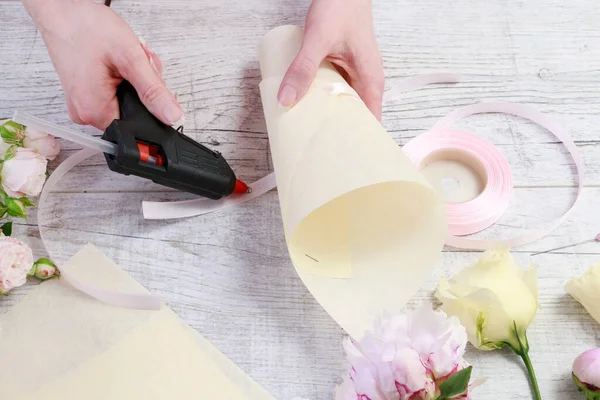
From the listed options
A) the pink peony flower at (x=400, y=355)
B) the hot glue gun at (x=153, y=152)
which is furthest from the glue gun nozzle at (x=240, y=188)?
the pink peony flower at (x=400, y=355)

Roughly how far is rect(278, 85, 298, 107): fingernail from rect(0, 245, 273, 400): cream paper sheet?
34 centimetres

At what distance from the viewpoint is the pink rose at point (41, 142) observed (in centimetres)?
97

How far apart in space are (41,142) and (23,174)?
0.08 meters

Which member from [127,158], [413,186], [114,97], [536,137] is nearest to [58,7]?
[114,97]

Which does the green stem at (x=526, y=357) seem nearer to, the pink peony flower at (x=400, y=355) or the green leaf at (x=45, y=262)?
the pink peony flower at (x=400, y=355)

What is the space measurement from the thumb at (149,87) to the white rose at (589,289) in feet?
1.95

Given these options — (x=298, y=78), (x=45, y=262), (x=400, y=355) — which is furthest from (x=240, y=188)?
(x=400, y=355)

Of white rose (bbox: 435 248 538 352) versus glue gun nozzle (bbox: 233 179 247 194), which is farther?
glue gun nozzle (bbox: 233 179 247 194)

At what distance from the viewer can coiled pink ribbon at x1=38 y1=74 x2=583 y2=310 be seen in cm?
91

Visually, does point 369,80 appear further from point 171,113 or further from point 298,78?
point 171,113

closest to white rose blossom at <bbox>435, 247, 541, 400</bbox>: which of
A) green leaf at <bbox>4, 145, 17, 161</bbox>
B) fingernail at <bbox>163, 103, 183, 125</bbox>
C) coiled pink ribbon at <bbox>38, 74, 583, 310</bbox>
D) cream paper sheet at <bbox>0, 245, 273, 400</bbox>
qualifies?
coiled pink ribbon at <bbox>38, 74, 583, 310</bbox>

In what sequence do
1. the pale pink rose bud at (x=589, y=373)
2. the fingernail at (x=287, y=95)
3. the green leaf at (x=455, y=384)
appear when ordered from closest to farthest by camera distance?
1. the green leaf at (x=455, y=384)
2. the pale pink rose bud at (x=589, y=373)
3. the fingernail at (x=287, y=95)

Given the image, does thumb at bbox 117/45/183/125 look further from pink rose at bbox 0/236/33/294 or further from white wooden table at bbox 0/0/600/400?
pink rose at bbox 0/236/33/294

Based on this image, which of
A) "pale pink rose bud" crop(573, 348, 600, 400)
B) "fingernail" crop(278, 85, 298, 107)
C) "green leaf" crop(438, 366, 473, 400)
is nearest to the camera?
"green leaf" crop(438, 366, 473, 400)
